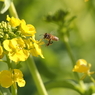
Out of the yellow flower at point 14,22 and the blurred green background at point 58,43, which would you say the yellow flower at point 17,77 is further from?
the blurred green background at point 58,43

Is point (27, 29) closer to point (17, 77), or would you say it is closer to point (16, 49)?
point (16, 49)

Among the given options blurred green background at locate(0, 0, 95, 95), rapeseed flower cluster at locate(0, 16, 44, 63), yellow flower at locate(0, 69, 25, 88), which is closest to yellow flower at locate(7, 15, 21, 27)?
rapeseed flower cluster at locate(0, 16, 44, 63)

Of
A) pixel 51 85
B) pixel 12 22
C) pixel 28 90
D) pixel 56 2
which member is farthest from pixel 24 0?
pixel 12 22

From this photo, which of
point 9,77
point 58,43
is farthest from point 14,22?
point 58,43

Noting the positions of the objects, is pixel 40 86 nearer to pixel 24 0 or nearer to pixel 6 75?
pixel 6 75

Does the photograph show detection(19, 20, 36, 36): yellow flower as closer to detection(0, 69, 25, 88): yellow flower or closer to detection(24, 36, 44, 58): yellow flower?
detection(24, 36, 44, 58): yellow flower
